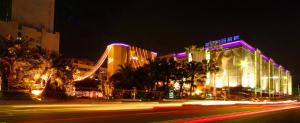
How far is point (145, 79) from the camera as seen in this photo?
208 feet

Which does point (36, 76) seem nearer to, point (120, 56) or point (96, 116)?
point (96, 116)

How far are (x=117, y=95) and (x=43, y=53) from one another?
12.1 metres

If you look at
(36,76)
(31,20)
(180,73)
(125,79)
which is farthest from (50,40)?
(36,76)

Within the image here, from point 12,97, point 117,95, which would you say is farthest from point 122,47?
point 12,97

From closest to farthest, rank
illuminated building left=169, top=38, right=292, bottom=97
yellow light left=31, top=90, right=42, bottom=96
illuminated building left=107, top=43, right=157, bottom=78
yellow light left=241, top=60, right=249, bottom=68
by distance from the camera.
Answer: yellow light left=31, top=90, right=42, bottom=96, illuminated building left=107, top=43, right=157, bottom=78, yellow light left=241, top=60, right=249, bottom=68, illuminated building left=169, top=38, right=292, bottom=97

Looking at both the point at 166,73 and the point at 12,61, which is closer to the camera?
the point at 12,61

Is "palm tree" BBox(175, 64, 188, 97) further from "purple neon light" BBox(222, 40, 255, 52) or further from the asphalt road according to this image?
"purple neon light" BBox(222, 40, 255, 52)

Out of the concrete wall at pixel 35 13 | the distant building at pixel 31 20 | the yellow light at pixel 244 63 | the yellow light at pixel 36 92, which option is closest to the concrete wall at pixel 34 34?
the distant building at pixel 31 20

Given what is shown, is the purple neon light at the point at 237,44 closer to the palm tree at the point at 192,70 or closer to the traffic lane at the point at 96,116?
the palm tree at the point at 192,70

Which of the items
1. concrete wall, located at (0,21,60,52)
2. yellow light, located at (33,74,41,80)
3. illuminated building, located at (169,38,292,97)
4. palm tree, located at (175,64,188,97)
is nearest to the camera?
yellow light, located at (33,74,41,80)

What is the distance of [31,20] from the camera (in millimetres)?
78125

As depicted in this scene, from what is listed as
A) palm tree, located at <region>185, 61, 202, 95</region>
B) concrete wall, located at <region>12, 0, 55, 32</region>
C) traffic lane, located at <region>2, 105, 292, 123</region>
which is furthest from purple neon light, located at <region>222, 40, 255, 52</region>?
traffic lane, located at <region>2, 105, 292, 123</region>

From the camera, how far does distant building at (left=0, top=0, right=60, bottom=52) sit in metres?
71.0

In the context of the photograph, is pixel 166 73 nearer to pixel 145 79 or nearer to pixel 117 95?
pixel 145 79
